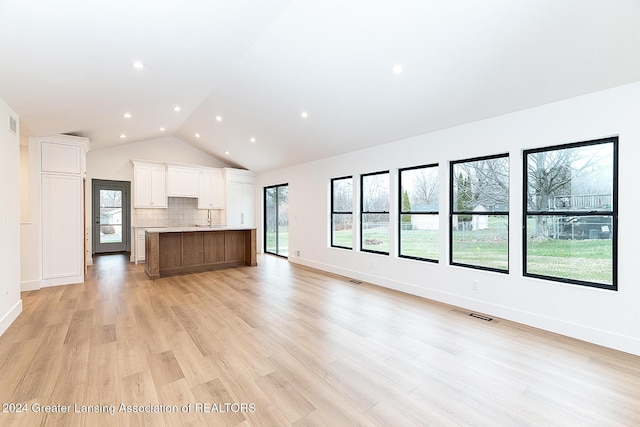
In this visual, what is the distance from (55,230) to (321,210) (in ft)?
15.9

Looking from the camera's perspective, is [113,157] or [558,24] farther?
[113,157]

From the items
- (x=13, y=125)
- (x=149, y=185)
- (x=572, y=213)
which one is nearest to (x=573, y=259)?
(x=572, y=213)

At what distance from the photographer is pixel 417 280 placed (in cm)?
451

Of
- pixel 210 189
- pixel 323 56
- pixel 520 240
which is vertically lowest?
pixel 520 240

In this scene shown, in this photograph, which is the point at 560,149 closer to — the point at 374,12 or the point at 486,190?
the point at 486,190

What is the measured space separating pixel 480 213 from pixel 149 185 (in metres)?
7.61

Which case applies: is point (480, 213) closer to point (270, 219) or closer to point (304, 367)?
point (304, 367)

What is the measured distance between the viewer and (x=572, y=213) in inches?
124

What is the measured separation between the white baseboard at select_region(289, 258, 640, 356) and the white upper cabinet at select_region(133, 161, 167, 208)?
605 centimetres

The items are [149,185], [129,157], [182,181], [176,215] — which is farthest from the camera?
[176,215]

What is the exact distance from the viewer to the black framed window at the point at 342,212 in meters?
5.95

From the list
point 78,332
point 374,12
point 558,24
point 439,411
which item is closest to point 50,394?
point 78,332

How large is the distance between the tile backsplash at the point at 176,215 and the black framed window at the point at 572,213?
7748mm

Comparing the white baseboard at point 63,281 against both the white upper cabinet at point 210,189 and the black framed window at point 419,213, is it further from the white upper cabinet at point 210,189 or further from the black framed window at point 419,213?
the black framed window at point 419,213
